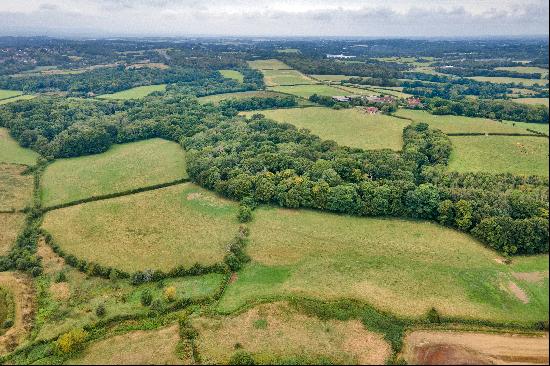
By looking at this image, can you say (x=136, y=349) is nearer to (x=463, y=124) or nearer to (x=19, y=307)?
(x=19, y=307)

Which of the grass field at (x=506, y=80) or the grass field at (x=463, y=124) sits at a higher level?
the grass field at (x=506, y=80)

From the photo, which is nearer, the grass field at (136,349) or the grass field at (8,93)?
the grass field at (136,349)

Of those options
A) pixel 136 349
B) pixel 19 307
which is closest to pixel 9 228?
pixel 19 307

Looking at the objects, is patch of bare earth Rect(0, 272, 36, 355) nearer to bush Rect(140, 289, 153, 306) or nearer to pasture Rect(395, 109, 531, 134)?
bush Rect(140, 289, 153, 306)

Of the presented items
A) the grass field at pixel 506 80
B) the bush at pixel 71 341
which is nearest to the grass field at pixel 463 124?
the grass field at pixel 506 80

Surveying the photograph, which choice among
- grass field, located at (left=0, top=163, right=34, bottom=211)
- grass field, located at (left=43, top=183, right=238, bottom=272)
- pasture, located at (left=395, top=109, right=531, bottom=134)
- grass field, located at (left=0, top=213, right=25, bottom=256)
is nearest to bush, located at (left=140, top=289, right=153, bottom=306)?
grass field, located at (left=43, top=183, right=238, bottom=272)

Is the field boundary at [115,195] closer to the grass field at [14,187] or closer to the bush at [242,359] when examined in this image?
the grass field at [14,187]
